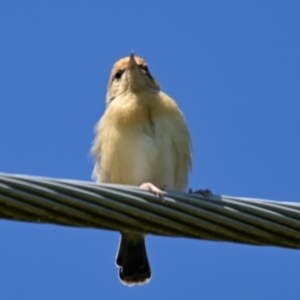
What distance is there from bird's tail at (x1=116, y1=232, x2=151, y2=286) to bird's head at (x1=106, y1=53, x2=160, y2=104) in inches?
59.9

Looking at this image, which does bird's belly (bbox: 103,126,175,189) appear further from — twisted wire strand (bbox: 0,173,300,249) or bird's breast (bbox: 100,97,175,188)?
twisted wire strand (bbox: 0,173,300,249)

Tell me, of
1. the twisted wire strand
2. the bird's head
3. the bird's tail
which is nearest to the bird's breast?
the bird's head

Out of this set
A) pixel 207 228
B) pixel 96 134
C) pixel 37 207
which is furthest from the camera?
pixel 96 134

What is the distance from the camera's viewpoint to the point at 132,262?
8.44 metres

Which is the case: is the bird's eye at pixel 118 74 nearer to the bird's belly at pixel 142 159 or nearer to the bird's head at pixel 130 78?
the bird's head at pixel 130 78

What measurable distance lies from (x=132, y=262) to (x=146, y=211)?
Result: 4.36 m

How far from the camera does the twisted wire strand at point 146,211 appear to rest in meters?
3.98

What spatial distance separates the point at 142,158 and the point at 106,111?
0.84 m

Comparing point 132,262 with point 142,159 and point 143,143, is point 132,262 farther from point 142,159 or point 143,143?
point 143,143

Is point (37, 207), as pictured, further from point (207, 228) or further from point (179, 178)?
point (179, 178)

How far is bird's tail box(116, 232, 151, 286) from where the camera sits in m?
8.45

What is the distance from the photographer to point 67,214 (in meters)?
4.06

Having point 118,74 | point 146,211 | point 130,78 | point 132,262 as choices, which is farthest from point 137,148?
point 146,211

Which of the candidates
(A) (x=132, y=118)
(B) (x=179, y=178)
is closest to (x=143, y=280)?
(B) (x=179, y=178)
